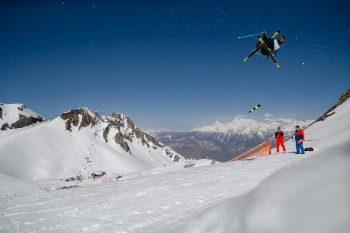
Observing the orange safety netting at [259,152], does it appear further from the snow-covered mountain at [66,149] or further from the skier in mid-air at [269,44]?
the snow-covered mountain at [66,149]

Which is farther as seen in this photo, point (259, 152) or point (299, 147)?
point (259, 152)

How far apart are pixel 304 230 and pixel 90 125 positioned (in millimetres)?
114972

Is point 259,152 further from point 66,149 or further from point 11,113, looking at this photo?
point 11,113

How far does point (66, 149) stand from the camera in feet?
279

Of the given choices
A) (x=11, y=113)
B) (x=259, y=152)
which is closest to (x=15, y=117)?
(x=11, y=113)

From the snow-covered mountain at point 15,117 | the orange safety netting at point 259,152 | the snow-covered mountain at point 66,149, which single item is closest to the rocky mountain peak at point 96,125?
the snow-covered mountain at point 66,149

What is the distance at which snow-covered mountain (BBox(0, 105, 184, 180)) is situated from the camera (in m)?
65.9

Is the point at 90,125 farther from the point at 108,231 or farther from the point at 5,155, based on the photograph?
the point at 108,231

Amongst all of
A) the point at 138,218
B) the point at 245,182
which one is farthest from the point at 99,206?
the point at 245,182

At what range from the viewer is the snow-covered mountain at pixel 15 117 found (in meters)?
114

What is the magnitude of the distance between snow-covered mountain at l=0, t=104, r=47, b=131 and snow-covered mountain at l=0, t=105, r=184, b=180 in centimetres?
1945

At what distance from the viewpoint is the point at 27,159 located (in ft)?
223

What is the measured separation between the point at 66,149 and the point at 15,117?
184 feet

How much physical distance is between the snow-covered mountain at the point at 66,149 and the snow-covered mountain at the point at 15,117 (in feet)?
63.8
